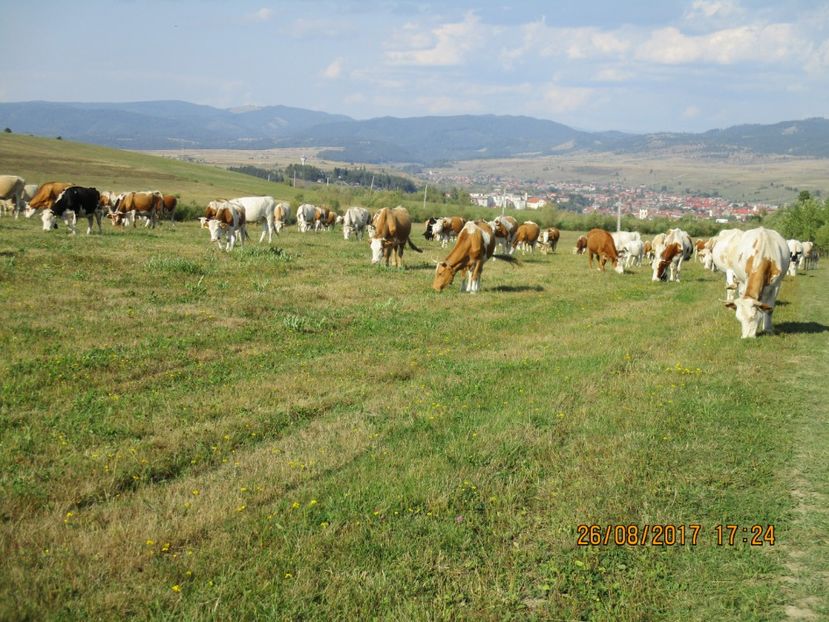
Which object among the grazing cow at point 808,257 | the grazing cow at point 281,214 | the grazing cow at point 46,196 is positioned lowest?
the grazing cow at point 808,257

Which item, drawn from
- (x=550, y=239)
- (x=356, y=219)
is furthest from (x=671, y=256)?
(x=550, y=239)

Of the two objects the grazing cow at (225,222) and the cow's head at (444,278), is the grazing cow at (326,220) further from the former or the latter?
the cow's head at (444,278)

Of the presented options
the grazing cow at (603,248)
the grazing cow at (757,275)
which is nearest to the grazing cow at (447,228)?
the grazing cow at (603,248)

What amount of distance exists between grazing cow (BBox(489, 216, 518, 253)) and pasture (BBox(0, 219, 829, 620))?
24.3 meters

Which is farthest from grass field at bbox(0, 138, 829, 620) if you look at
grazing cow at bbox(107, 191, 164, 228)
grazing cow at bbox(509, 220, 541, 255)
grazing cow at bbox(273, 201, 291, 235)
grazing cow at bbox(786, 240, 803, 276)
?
grazing cow at bbox(273, 201, 291, 235)

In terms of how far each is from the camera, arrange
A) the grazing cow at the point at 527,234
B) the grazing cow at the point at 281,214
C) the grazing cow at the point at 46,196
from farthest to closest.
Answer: the grazing cow at the point at 281,214 < the grazing cow at the point at 527,234 < the grazing cow at the point at 46,196

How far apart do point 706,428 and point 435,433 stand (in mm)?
3782

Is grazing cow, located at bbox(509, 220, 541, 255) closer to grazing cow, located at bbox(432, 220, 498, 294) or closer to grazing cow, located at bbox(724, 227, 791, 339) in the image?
grazing cow, located at bbox(432, 220, 498, 294)

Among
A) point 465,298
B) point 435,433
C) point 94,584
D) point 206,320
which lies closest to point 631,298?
point 465,298

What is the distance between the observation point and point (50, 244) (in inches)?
960

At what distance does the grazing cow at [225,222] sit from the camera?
29734 mm

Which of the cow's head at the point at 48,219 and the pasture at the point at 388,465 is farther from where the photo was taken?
the cow's head at the point at 48,219
